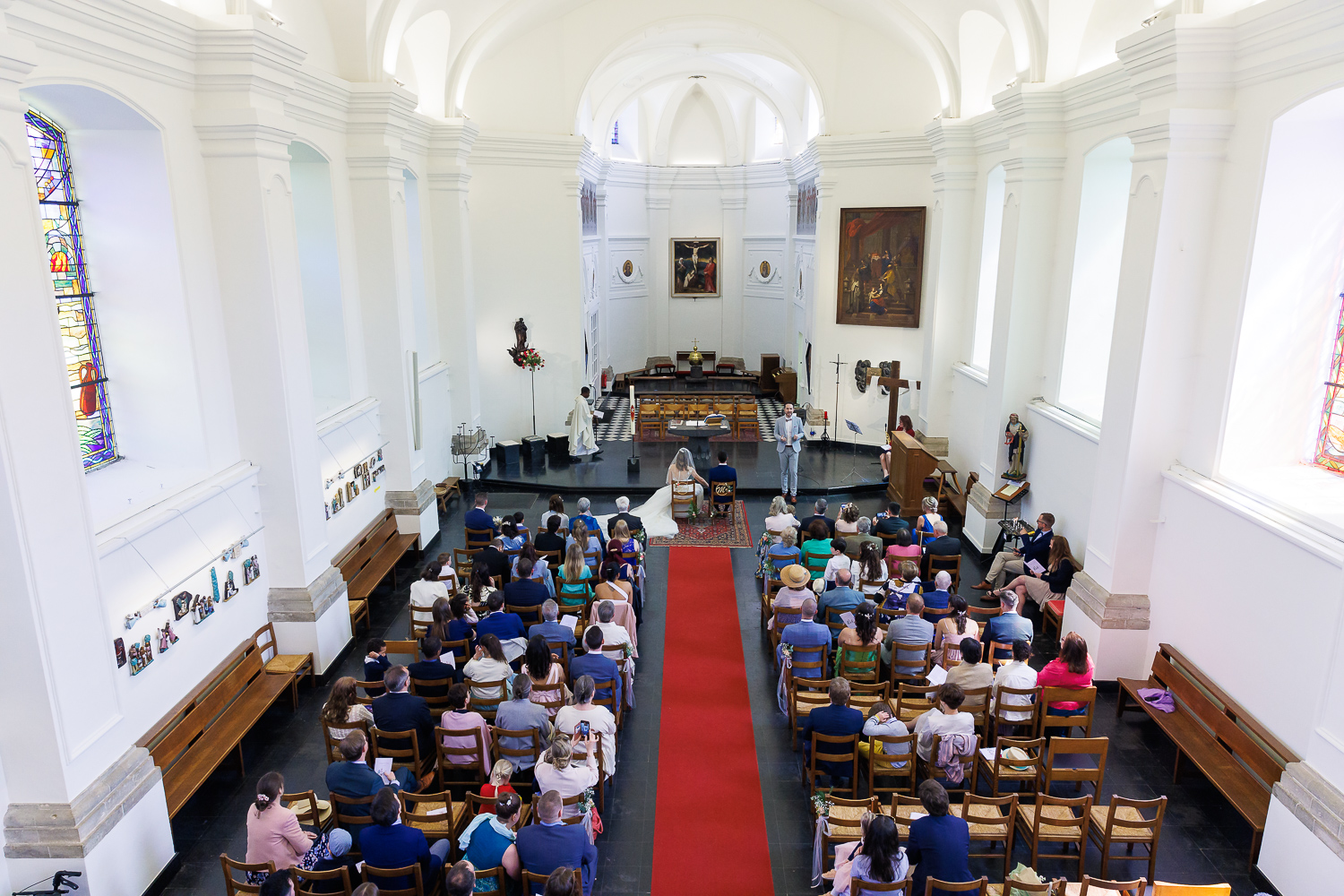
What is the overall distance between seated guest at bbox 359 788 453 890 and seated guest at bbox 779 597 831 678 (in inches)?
140

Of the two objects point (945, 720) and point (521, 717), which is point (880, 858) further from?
point (521, 717)

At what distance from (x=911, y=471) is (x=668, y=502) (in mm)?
3932

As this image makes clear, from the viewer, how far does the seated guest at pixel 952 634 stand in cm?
729

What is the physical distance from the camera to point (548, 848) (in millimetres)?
4867

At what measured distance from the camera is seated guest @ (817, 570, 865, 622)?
8062 millimetres

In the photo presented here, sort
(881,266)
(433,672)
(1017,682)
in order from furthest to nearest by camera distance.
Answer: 1. (881,266)
2. (433,672)
3. (1017,682)

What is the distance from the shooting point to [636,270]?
24.5 metres

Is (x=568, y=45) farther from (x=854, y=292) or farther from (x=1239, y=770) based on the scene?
(x=1239, y=770)

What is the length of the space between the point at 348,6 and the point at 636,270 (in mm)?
14699

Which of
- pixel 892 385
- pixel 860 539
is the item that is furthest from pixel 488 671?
pixel 892 385

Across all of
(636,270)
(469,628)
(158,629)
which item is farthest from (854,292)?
(158,629)

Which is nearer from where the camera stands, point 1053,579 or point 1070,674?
point 1070,674

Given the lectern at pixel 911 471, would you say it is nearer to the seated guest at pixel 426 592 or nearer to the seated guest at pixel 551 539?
the seated guest at pixel 551 539

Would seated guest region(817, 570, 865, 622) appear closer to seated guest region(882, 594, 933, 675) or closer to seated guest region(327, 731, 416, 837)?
seated guest region(882, 594, 933, 675)
